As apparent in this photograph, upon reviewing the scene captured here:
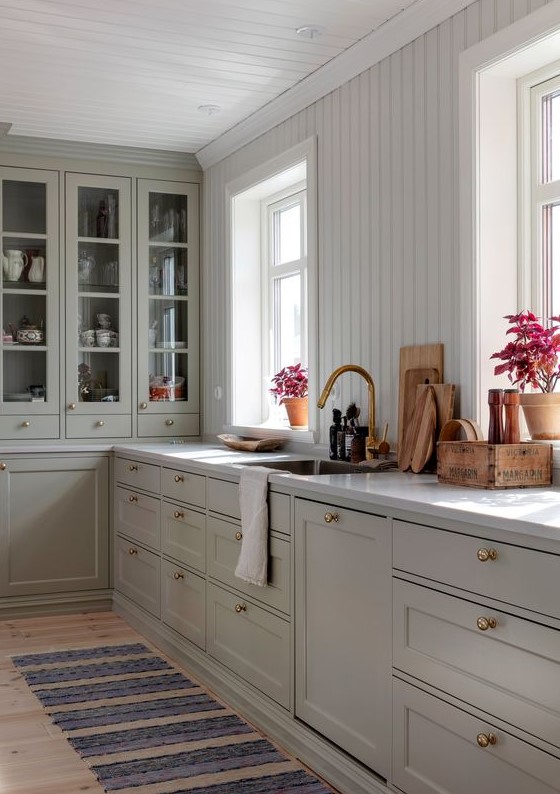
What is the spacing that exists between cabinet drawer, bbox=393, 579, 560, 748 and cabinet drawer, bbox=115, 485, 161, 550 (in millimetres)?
2044

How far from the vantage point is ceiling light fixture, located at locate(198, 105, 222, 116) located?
4312 millimetres

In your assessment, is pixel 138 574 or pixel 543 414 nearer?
pixel 543 414

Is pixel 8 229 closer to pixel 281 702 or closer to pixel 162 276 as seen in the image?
pixel 162 276

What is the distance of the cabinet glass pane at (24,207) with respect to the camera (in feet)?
16.0

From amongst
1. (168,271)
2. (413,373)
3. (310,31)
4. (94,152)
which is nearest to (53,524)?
(168,271)

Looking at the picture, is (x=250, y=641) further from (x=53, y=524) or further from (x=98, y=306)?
(x=98, y=306)

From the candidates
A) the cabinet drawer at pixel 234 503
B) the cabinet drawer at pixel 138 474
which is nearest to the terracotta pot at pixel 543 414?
the cabinet drawer at pixel 234 503

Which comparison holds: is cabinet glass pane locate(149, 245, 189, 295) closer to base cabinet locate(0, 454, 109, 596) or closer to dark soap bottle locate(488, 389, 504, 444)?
base cabinet locate(0, 454, 109, 596)

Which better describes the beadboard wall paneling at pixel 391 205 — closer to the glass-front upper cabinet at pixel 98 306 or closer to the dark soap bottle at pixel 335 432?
the dark soap bottle at pixel 335 432

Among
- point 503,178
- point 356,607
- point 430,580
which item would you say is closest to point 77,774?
point 356,607

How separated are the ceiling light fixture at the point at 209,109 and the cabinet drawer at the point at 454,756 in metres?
2.91

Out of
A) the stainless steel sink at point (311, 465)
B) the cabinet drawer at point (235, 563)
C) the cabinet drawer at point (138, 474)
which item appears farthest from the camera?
the cabinet drawer at point (138, 474)

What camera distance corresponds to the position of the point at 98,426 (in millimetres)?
5023

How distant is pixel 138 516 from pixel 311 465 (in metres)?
1.06
